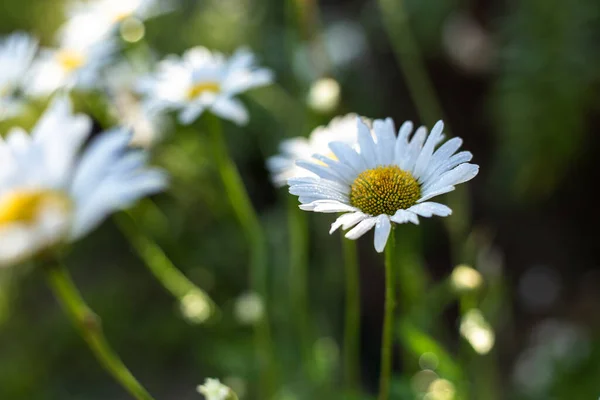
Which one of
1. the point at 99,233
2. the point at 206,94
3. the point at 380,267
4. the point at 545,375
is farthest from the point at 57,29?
the point at 545,375

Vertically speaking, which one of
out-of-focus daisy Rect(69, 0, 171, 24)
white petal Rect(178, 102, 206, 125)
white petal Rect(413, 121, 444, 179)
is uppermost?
out-of-focus daisy Rect(69, 0, 171, 24)

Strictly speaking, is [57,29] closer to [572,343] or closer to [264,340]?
[264,340]

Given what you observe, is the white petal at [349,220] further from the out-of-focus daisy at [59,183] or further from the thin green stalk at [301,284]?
the thin green stalk at [301,284]

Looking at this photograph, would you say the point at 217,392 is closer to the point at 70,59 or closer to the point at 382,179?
the point at 382,179

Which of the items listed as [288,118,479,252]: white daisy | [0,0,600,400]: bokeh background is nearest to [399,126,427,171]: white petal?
[288,118,479,252]: white daisy

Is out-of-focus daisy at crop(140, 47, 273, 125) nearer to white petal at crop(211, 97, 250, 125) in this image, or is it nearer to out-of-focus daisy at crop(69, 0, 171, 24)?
white petal at crop(211, 97, 250, 125)

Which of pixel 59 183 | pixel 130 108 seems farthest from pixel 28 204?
pixel 130 108
